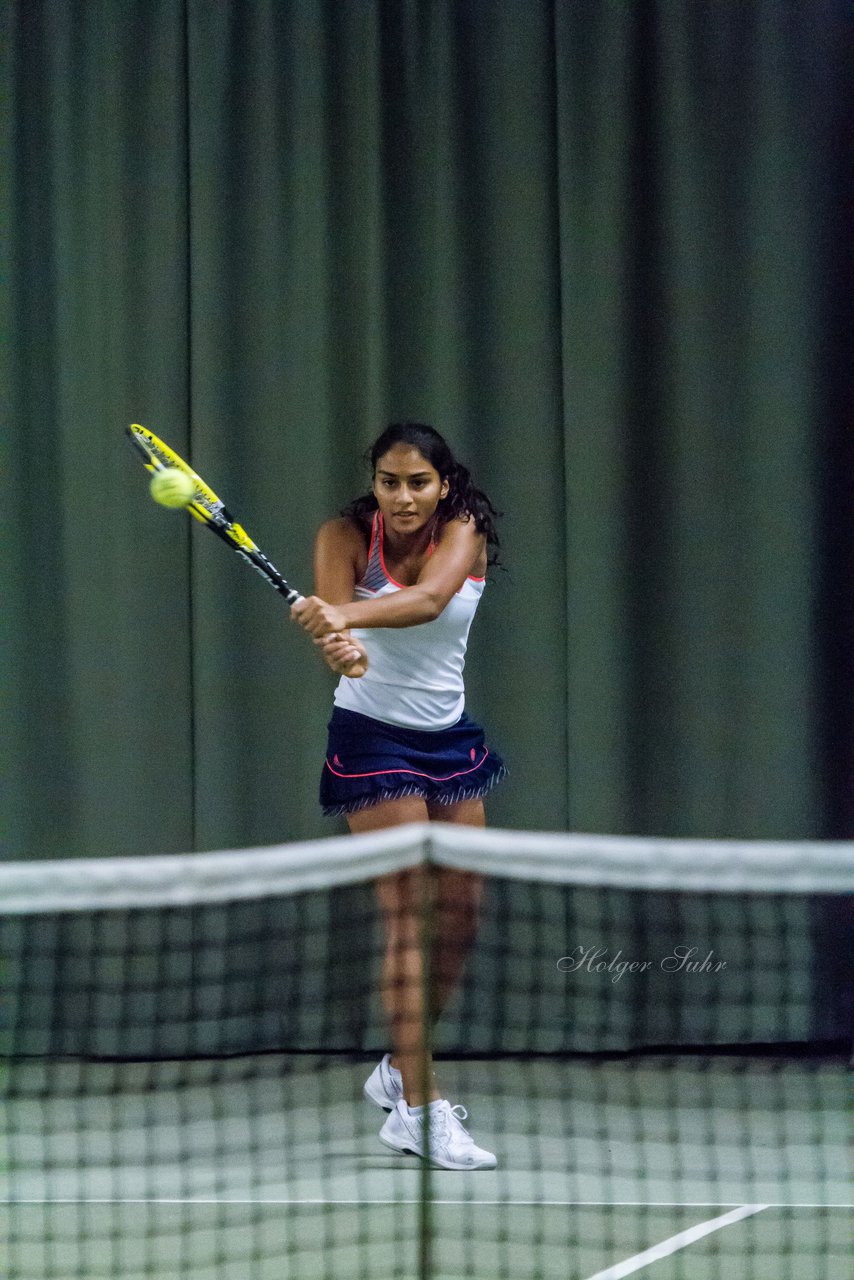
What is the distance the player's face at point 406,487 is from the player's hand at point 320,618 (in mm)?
289

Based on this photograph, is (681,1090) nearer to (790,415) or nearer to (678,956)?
(678,956)

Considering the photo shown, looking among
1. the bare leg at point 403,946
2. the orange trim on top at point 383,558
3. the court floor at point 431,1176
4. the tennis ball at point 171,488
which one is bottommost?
the court floor at point 431,1176

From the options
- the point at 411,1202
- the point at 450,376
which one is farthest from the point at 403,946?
the point at 450,376

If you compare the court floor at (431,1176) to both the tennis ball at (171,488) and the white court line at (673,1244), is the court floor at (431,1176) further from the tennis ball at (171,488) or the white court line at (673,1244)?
the tennis ball at (171,488)

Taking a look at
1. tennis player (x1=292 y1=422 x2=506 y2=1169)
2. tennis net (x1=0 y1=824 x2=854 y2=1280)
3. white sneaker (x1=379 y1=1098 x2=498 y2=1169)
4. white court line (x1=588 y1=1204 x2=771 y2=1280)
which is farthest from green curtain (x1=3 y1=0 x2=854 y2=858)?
white court line (x1=588 y1=1204 x2=771 y2=1280)

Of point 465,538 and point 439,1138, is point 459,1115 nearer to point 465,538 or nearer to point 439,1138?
point 439,1138

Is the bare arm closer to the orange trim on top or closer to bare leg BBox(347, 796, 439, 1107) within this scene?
the orange trim on top

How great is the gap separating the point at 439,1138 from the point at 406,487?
56.9 inches

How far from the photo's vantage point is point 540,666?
4691mm

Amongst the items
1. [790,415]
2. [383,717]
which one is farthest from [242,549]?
[790,415]

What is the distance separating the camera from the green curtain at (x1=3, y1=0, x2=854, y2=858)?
15.1 ft

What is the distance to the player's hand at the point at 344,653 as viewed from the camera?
3.62 m

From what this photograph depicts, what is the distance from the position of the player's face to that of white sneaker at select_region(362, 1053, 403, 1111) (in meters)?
1.24

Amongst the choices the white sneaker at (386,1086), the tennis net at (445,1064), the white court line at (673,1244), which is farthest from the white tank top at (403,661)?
the white court line at (673,1244)
